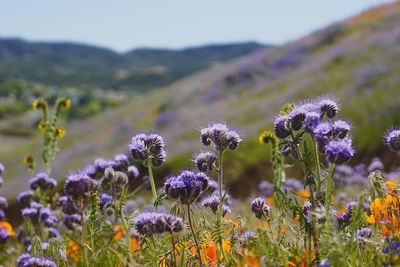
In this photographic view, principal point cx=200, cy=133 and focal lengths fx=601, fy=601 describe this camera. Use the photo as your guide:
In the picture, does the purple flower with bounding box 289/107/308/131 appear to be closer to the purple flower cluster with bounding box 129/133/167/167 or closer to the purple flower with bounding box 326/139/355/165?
the purple flower with bounding box 326/139/355/165

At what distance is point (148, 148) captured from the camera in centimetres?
380

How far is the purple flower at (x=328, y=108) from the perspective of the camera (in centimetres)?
356

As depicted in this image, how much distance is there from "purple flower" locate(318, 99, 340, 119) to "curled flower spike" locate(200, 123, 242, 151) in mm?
535

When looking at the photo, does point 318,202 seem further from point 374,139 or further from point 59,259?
point 374,139

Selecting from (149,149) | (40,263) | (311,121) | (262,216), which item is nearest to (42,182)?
(149,149)

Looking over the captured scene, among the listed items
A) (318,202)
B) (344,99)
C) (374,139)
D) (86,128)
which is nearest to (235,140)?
(318,202)

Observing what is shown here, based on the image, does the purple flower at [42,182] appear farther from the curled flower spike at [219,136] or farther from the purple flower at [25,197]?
the curled flower spike at [219,136]

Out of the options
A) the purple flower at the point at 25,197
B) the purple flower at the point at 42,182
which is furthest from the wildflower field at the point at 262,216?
the purple flower at the point at 25,197

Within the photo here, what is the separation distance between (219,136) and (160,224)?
2.85 ft

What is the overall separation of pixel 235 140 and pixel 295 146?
1.27 feet

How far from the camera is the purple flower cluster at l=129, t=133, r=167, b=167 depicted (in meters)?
3.79

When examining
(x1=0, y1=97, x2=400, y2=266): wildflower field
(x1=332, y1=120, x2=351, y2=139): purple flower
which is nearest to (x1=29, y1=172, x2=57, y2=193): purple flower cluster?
(x1=0, y1=97, x2=400, y2=266): wildflower field

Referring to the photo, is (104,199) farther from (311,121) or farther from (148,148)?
(311,121)

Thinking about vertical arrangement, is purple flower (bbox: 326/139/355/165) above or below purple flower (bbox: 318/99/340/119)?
below
